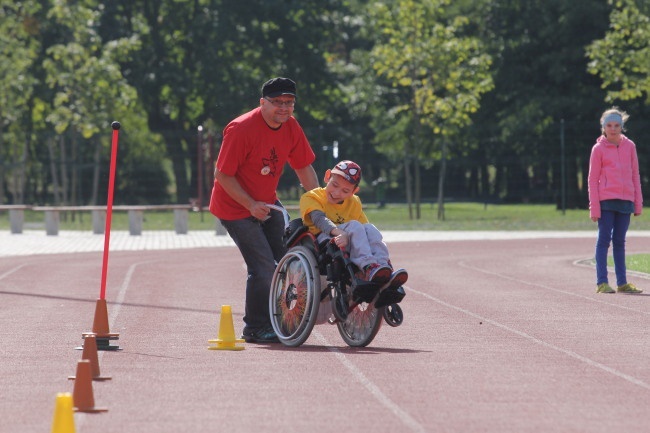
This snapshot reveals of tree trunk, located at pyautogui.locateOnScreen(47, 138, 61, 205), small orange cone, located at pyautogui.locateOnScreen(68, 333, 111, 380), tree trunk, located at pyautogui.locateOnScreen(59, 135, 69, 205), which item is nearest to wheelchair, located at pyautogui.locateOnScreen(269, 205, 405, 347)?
small orange cone, located at pyautogui.locateOnScreen(68, 333, 111, 380)

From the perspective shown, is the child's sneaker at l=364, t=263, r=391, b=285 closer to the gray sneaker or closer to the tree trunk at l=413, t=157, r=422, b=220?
the gray sneaker

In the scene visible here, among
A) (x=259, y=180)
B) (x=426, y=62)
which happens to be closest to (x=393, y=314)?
(x=259, y=180)

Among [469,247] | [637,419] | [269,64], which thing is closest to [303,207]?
[637,419]

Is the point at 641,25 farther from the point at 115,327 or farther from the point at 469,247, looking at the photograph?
the point at 115,327

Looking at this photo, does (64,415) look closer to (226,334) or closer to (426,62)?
(226,334)

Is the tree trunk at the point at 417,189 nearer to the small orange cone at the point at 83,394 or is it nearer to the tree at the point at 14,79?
the tree at the point at 14,79

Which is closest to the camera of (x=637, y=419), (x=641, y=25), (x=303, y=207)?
(x=637, y=419)

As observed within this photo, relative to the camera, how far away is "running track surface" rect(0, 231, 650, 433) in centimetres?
730

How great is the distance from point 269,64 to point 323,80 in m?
2.25

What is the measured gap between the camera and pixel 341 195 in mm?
10469

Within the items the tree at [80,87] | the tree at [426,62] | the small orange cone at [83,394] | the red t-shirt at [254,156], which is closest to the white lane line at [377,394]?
the red t-shirt at [254,156]

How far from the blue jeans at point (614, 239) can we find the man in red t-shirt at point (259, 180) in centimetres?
524

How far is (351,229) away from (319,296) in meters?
0.51

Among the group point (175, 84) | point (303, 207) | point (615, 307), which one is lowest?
point (615, 307)
